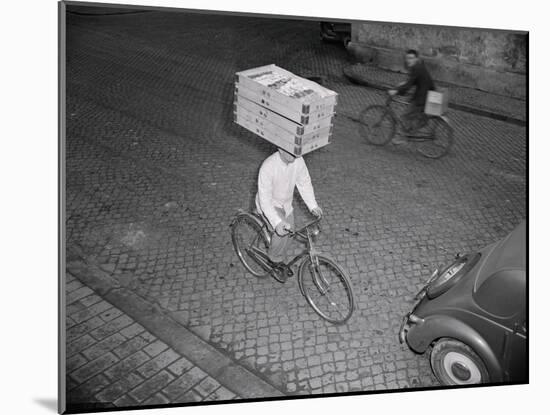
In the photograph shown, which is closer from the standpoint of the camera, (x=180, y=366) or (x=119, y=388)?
(x=119, y=388)

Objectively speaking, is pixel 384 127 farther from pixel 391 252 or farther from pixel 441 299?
pixel 441 299

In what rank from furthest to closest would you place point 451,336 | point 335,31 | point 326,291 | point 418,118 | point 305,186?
point 418,118, point 335,31, point 326,291, point 305,186, point 451,336

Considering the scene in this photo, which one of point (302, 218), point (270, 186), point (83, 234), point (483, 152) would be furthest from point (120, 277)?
point (483, 152)

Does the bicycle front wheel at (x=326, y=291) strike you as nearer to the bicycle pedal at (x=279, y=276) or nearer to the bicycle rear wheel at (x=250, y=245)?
the bicycle pedal at (x=279, y=276)

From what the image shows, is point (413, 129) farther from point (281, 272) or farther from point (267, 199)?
point (267, 199)

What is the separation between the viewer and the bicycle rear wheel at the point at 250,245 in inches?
186

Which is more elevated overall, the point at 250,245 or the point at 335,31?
the point at 335,31

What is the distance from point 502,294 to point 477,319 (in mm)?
261

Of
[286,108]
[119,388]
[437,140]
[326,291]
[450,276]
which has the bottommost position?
[119,388]

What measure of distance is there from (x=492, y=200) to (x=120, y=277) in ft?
14.3

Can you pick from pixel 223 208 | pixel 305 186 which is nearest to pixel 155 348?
pixel 305 186

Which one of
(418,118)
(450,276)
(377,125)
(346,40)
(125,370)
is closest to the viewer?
(125,370)

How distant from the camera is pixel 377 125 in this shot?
22.7 ft

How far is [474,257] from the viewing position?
4.05m
